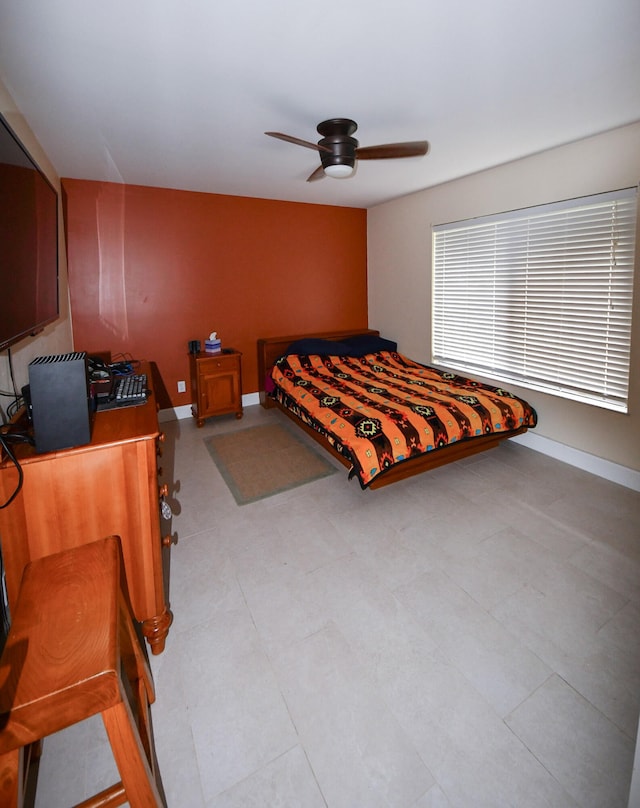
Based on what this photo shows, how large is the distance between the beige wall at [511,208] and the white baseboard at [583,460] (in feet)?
0.14

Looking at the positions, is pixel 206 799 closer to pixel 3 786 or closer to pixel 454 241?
pixel 3 786

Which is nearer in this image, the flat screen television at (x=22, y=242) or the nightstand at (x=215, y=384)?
the flat screen television at (x=22, y=242)

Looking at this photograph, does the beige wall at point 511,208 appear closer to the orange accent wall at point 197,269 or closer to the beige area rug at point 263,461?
the orange accent wall at point 197,269

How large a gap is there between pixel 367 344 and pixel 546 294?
6.50 ft

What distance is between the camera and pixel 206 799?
1158mm

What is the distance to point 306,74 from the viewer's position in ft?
6.38

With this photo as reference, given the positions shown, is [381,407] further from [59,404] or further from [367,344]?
[59,404]

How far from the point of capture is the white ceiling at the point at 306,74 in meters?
1.55

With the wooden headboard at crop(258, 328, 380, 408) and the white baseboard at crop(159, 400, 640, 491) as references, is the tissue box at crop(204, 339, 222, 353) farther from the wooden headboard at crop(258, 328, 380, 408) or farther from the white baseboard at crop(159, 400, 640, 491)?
the white baseboard at crop(159, 400, 640, 491)

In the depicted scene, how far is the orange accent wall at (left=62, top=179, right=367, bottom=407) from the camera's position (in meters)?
3.71

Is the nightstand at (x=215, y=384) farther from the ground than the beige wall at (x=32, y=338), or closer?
closer

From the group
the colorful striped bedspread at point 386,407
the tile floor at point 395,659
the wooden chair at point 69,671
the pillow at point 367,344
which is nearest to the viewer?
the wooden chair at point 69,671

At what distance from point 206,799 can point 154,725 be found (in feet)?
1.00

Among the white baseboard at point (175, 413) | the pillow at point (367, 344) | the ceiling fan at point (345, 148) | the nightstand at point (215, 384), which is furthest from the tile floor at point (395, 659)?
the pillow at point (367, 344)
